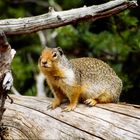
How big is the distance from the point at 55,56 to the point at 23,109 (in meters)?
0.76

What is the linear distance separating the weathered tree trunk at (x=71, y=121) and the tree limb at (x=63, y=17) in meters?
0.81

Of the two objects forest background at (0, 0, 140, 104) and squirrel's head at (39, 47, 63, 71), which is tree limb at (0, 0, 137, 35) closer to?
squirrel's head at (39, 47, 63, 71)

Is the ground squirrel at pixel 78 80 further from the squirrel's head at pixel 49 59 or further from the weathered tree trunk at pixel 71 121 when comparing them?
the weathered tree trunk at pixel 71 121

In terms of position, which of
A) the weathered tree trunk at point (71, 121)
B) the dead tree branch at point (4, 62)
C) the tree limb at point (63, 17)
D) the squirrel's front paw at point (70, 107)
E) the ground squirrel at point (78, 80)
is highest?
the tree limb at point (63, 17)

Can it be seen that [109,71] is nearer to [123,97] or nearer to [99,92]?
[99,92]

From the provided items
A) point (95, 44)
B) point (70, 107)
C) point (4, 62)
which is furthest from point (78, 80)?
point (95, 44)

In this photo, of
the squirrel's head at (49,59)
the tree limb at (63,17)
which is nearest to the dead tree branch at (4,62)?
the squirrel's head at (49,59)

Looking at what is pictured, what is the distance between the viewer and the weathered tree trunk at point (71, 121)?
15.7ft

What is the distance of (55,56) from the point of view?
4992 mm

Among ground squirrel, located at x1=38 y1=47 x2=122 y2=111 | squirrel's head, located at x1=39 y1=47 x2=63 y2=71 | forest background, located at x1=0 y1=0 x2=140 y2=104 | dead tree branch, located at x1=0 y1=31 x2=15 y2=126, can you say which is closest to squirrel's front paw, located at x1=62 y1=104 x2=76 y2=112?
ground squirrel, located at x1=38 y1=47 x2=122 y2=111

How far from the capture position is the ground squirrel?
507 centimetres

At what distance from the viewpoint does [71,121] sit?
503 centimetres

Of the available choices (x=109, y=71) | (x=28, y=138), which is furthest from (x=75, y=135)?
(x=109, y=71)

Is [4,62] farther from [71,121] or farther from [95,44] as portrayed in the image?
[95,44]
